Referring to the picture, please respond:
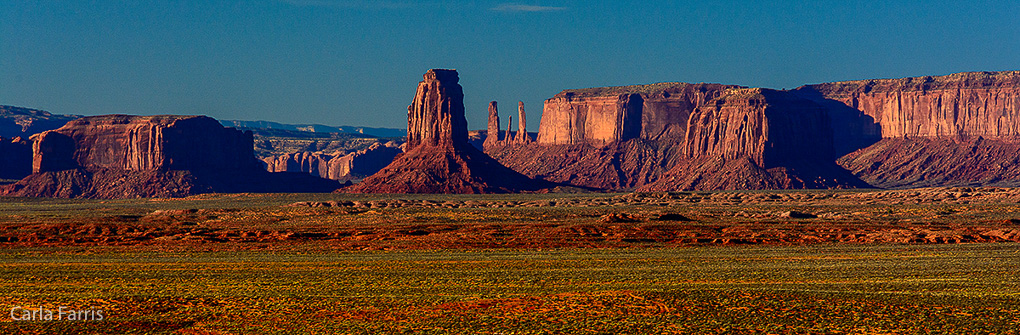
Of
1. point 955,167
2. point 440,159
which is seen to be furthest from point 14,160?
point 955,167

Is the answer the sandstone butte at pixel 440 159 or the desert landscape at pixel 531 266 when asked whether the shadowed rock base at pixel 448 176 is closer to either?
the sandstone butte at pixel 440 159

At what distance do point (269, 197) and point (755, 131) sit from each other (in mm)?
80603

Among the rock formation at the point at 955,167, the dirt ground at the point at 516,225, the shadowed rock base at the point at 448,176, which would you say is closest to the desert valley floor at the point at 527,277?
the dirt ground at the point at 516,225

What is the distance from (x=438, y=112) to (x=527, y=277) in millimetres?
127396

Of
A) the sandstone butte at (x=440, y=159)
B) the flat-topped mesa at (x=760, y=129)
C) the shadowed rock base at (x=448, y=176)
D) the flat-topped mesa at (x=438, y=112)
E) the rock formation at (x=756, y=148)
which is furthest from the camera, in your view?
the flat-topped mesa at (x=760, y=129)

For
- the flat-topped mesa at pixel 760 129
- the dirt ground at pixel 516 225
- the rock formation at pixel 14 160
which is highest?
the flat-topped mesa at pixel 760 129

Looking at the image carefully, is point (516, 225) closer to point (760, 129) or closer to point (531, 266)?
point (531, 266)

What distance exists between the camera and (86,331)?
27.5 m

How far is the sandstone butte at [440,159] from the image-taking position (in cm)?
15062

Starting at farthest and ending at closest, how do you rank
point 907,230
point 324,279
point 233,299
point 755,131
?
point 755,131 → point 907,230 → point 324,279 → point 233,299

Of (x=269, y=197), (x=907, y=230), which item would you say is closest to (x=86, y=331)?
(x=907, y=230)

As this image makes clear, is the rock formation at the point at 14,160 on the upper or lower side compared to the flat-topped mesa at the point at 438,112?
lower

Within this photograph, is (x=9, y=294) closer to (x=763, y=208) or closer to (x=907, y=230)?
(x=907, y=230)

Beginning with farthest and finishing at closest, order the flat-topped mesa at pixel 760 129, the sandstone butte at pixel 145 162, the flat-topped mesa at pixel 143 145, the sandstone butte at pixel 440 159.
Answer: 1. the flat-topped mesa at pixel 760 129
2. the flat-topped mesa at pixel 143 145
3. the sandstone butte at pixel 145 162
4. the sandstone butte at pixel 440 159
